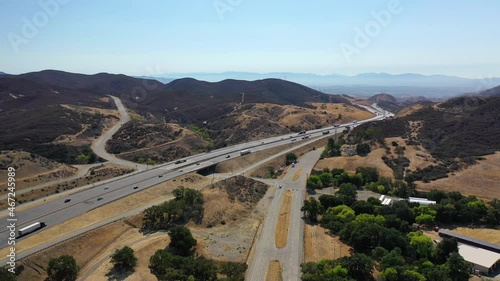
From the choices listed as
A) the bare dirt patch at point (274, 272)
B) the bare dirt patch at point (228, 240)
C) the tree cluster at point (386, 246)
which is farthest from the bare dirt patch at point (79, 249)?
the tree cluster at point (386, 246)

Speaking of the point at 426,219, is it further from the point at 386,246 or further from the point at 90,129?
the point at 90,129

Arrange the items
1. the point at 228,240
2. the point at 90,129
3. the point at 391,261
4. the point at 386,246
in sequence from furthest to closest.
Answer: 1. the point at 90,129
2. the point at 228,240
3. the point at 386,246
4. the point at 391,261

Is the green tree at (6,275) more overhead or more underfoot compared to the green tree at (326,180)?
more overhead

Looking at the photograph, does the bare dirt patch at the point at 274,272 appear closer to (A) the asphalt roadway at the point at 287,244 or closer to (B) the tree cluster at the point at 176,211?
(A) the asphalt roadway at the point at 287,244

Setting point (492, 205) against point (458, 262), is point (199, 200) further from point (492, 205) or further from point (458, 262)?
point (492, 205)

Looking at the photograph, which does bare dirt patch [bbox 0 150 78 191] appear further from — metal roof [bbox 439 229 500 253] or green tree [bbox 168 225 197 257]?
metal roof [bbox 439 229 500 253]

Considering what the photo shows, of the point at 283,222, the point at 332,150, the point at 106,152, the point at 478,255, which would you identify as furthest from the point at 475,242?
the point at 106,152
